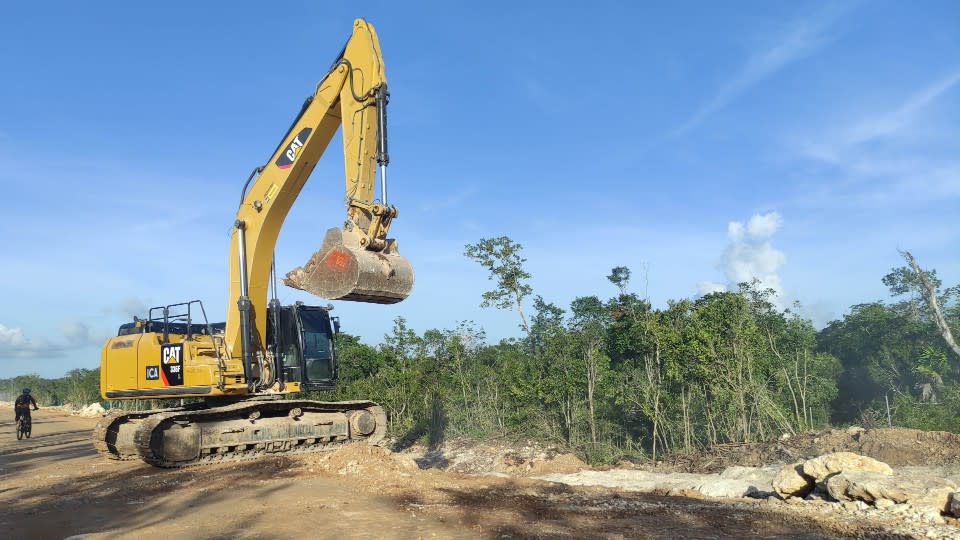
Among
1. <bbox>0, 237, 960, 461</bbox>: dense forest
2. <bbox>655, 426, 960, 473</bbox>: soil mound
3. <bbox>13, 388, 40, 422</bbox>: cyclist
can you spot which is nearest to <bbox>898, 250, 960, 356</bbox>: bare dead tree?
<bbox>0, 237, 960, 461</bbox>: dense forest

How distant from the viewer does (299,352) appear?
1270 cm

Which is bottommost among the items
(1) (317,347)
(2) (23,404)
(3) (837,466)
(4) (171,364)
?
(3) (837,466)

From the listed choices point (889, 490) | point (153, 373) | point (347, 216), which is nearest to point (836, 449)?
point (889, 490)

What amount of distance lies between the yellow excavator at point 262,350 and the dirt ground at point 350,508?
2.80 feet

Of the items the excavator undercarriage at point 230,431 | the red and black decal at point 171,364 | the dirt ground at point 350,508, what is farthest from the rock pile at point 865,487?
the red and black decal at point 171,364

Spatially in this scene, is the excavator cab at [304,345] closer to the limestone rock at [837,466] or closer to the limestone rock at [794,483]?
the limestone rock at [794,483]

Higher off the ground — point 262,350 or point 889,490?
point 262,350

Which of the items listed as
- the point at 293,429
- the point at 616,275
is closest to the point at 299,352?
the point at 293,429

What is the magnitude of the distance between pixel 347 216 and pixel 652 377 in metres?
13.0

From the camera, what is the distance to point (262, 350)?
478 inches

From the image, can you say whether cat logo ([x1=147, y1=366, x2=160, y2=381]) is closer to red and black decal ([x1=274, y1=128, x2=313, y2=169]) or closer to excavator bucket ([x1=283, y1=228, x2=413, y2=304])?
red and black decal ([x1=274, y1=128, x2=313, y2=169])

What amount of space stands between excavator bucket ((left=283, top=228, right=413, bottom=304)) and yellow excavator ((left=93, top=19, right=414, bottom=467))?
0.50 meters

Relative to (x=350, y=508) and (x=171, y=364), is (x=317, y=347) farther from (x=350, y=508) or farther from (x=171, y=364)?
(x=350, y=508)

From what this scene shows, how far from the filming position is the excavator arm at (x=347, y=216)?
841 cm
